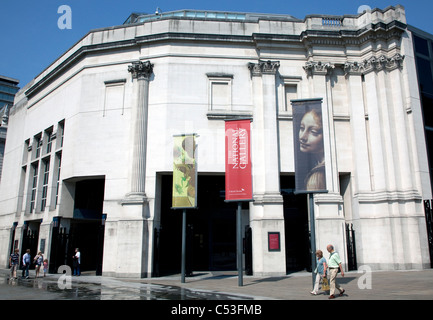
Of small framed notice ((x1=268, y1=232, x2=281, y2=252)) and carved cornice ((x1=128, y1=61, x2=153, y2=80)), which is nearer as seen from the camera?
small framed notice ((x1=268, y1=232, x2=281, y2=252))

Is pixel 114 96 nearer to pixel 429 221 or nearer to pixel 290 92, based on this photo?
pixel 290 92

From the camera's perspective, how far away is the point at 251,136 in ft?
76.3

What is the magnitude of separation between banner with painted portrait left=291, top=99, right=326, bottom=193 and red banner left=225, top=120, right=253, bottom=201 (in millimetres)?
2654

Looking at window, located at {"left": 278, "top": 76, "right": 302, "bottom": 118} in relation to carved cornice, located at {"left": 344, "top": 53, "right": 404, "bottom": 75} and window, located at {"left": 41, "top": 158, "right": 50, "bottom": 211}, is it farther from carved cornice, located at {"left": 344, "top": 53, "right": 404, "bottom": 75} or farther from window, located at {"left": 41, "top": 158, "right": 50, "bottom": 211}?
window, located at {"left": 41, "top": 158, "right": 50, "bottom": 211}

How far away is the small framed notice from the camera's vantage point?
20.7m

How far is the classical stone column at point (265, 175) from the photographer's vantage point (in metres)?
20.8

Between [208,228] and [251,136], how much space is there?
25.7 ft

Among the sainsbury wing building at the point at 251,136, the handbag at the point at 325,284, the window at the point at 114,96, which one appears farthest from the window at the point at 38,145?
the handbag at the point at 325,284

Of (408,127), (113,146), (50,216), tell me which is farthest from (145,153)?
(408,127)

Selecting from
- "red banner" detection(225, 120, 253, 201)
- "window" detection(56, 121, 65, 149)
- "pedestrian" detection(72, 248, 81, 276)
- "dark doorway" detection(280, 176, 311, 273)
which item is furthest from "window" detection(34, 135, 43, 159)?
"dark doorway" detection(280, 176, 311, 273)

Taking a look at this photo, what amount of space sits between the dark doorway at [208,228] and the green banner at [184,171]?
5.46 m

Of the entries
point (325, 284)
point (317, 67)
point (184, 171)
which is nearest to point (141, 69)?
point (184, 171)

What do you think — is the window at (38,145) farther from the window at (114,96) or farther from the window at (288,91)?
the window at (288,91)

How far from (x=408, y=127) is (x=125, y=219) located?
18874 millimetres
